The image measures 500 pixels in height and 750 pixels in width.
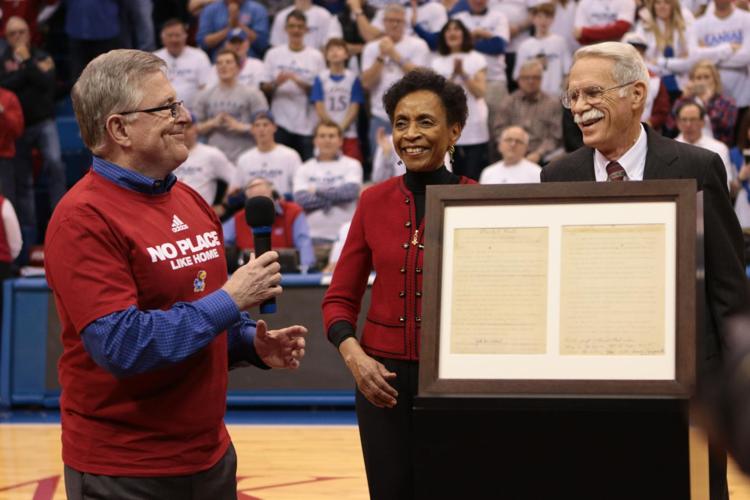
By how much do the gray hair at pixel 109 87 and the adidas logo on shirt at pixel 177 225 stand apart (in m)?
0.29

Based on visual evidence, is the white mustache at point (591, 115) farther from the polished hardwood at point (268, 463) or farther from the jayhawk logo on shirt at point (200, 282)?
the polished hardwood at point (268, 463)

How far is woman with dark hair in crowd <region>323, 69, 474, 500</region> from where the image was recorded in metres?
3.57

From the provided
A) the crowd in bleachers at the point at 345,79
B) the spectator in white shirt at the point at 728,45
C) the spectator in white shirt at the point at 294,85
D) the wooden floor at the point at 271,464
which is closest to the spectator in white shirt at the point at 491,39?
the crowd in bleachers at the point at 345,79

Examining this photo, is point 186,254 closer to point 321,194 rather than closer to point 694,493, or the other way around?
point 694,493

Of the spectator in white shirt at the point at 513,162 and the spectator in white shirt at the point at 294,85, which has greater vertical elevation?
the spectator in white shirt at the point at 294,85

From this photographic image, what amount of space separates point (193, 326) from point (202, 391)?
11.0 inches

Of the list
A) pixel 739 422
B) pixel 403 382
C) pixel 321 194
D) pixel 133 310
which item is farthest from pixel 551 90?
pixel 739 422

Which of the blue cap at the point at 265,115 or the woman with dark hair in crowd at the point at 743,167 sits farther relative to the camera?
the blue cap at the point at 265,115

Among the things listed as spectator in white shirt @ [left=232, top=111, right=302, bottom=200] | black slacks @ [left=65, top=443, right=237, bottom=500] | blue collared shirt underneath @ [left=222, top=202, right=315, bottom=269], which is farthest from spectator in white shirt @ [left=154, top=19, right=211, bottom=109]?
black slacks @ [left=65, top=443, right=237, bottom=500]

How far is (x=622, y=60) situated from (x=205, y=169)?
813 centimetres

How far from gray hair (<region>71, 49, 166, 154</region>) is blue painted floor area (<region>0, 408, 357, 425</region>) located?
18.4 ft

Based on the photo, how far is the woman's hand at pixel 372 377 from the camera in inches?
137

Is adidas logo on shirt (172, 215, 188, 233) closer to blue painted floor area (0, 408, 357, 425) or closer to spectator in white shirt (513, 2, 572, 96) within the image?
blue painted floor area (0, 408, 357, 425)

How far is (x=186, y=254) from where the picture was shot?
3.13 m
